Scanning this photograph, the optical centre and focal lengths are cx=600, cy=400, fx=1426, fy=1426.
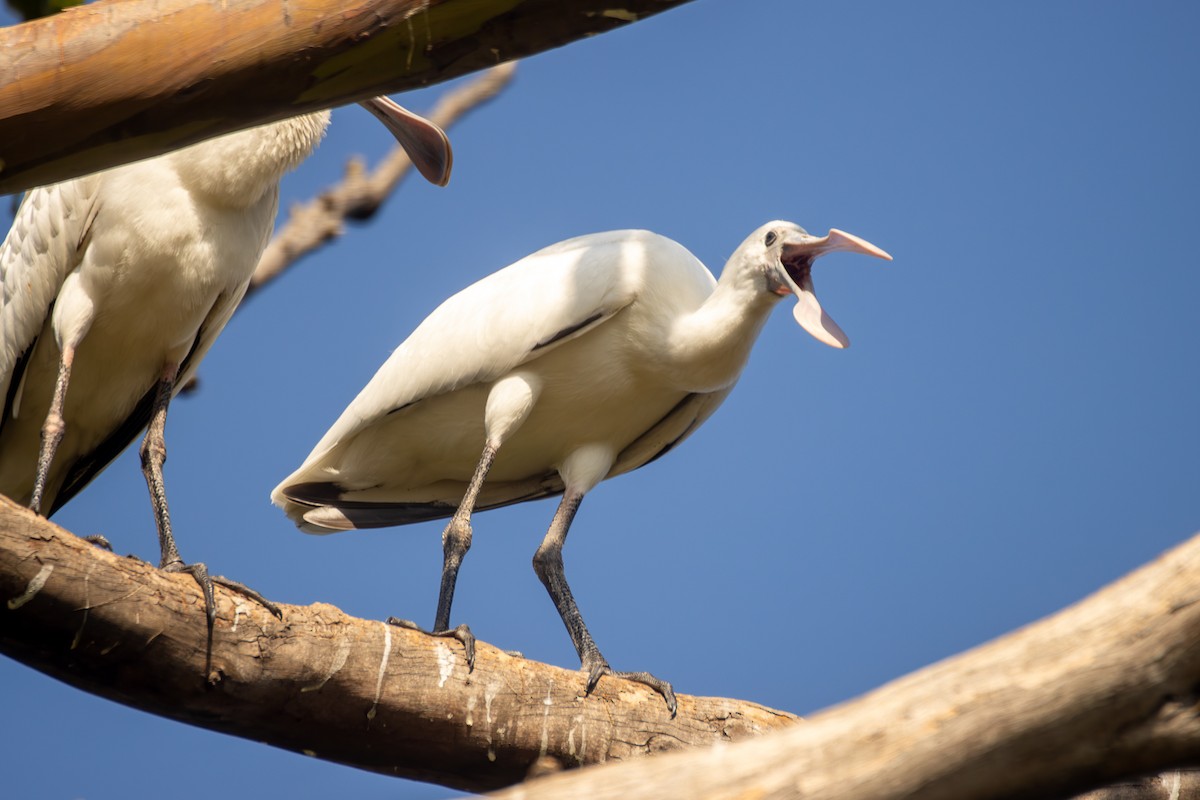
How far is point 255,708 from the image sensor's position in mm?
4531

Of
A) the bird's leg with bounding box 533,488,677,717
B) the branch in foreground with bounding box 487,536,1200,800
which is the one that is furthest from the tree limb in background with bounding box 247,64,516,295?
the branch in foreground with bounding box 487,536,1200,800

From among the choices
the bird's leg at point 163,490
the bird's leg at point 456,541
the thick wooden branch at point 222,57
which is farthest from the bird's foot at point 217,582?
the thick wooden branch at point 222,57

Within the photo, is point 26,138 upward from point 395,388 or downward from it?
downward

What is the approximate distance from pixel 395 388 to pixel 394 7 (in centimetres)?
383

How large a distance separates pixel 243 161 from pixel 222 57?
120 inches

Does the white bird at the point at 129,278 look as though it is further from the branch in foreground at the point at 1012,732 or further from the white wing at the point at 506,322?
the branch in foreground at the point at 1012,732

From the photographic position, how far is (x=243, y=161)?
234 inches

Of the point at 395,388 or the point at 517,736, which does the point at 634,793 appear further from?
the point at 395,388

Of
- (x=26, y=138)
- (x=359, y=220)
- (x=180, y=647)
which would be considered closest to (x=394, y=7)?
(x=26, y=138)

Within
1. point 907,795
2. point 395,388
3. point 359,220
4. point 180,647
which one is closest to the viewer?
point 907,795

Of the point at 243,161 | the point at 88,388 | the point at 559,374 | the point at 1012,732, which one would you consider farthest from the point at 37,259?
the point at 1012,732

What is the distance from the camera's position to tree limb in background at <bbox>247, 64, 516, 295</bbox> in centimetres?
802

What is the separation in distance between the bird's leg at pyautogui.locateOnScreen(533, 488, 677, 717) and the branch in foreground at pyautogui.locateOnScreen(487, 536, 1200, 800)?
3.39m

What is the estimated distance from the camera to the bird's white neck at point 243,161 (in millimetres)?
5906
